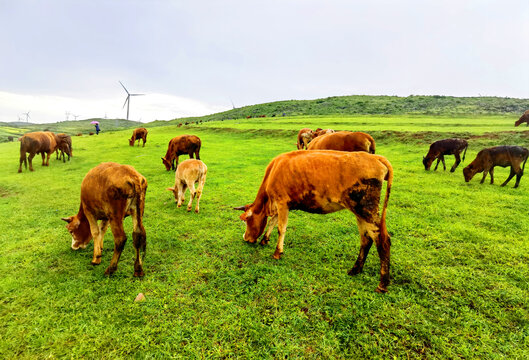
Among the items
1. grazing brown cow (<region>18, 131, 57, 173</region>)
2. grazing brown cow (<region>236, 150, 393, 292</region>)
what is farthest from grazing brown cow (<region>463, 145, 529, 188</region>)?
grazing brown cow (<region>18, 131, 57, 173</region>)

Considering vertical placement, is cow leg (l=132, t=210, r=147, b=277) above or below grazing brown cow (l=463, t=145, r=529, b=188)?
below

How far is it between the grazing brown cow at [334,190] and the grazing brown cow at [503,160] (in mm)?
9017

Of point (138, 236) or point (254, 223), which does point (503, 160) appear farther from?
point (138, 236)

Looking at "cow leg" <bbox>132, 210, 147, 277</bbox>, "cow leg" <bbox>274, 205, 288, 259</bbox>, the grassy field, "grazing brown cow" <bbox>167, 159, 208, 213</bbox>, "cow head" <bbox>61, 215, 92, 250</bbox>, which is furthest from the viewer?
"grazing brown cow" <bbox>167, 159, 208, 213</bbox>

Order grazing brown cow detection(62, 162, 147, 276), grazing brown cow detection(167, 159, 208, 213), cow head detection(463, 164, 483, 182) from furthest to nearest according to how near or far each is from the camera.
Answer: cow head detection(463, 164, 483, 182) → grazing brown cow detection(167, 159, 208, 213) → grazing brown cow detection(62, 162, 147, 276)

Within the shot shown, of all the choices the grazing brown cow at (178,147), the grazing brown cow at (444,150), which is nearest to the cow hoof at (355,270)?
the grazing brown cow at (444,150)

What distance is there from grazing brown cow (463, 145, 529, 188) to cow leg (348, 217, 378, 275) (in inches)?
359

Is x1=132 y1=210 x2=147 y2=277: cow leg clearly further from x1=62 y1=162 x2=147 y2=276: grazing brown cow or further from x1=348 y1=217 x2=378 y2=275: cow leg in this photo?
x1=348 y1=217 x2=378 y2=275: cow leg

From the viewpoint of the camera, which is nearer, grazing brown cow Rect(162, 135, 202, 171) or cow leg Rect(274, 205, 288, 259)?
cow leg Rect(274, 205, 288, 259)

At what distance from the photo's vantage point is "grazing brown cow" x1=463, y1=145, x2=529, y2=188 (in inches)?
359

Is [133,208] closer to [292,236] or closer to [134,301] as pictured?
[134,301]

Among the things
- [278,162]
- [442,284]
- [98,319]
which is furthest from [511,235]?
[98,319]

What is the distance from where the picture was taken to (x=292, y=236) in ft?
19.1

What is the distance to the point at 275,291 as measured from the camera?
12.9 ft
